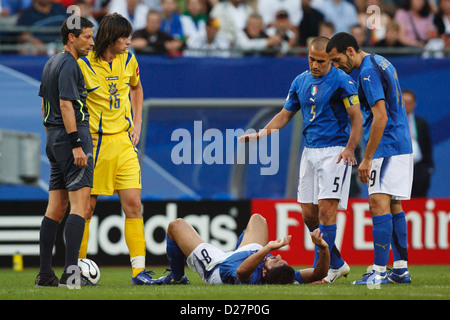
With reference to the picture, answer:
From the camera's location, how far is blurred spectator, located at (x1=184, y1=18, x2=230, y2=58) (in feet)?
42.8

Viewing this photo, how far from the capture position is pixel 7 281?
8227mm

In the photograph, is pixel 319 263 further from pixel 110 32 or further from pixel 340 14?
pixel 340 14

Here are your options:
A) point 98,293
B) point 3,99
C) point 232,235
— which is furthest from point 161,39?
point 98,293

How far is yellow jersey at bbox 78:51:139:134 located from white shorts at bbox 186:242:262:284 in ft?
4.35

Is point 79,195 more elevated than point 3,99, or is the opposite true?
point 3,99

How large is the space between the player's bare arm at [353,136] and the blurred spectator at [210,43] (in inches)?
218

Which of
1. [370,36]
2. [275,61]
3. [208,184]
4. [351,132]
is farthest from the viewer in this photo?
[370,36]

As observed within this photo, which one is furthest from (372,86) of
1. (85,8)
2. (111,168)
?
(85,8)

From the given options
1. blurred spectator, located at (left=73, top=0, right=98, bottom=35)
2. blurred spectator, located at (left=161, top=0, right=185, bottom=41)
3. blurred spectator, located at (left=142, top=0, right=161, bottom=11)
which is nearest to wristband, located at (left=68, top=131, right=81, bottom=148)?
blurred spectator, located at (left=73, top=0, right=98, bottom=35)

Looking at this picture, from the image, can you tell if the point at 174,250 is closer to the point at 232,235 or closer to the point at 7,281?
the point at 7,281

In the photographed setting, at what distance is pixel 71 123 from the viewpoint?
6738 mm

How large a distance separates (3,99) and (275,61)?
414 cm

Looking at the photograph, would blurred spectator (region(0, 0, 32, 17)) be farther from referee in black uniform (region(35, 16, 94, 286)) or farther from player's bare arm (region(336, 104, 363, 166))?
player's bare arm (region(336, 104, 363, 166))

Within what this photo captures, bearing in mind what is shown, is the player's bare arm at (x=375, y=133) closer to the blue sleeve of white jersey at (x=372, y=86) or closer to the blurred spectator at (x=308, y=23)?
the blue sleeve of white jersey at (x=372, y=86)
